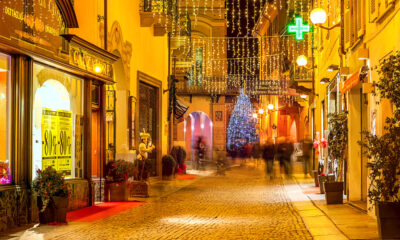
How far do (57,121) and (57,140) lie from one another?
1.45 feet

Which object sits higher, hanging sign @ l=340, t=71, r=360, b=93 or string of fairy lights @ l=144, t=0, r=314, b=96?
string of fairy lights @ l=144, t=0, r=314, b=96

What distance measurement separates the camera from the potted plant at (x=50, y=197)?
1190 centimetres

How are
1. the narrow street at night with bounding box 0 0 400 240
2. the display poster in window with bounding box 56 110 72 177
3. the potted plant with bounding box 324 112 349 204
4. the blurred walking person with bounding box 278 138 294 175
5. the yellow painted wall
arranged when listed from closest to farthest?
the narrow street at night with bounding box 0 0 400 240
the display poster in window with bounding box 56 110 72 177
the potted plant with bounding box 324 112 349 204
the yellow painted wall
the blurred walking person with bounding box 278 138 294 175

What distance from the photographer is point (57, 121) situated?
46.5 feet

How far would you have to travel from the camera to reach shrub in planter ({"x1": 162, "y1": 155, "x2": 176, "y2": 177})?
1029 inches

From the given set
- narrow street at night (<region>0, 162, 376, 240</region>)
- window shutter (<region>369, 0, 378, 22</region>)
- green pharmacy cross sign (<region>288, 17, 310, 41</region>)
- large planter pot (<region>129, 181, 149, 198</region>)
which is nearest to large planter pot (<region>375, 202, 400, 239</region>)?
narrow street at night (<region>0, 162, 376, 240</region>)

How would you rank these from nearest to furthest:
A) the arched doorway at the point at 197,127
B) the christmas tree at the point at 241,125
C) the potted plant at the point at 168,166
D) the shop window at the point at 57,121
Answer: the shop window at the point at 57,121 → the potted plant at the point at 168,166 → the arched doorway at the point at 197,127 → the christmas tree at the point at 241,125

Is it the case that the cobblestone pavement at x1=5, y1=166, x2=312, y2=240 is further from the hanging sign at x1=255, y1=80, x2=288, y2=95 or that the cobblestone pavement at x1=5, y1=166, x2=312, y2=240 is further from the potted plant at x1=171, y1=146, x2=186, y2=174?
the hanging sign at x1=255, y1=80, x2=288, y2=95

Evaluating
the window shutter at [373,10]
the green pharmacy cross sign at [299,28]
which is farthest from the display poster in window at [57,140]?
the green pharmacy cross sign at [299,28]

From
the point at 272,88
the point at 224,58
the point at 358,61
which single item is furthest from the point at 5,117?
the point at 224,58

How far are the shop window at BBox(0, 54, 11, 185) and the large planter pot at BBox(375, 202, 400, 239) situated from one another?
6777mm

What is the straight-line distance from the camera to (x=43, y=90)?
531 inches

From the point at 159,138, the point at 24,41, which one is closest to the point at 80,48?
the point at 24,41

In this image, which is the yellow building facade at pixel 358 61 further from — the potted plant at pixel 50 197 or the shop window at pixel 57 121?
the shop window at pixel 57 121
